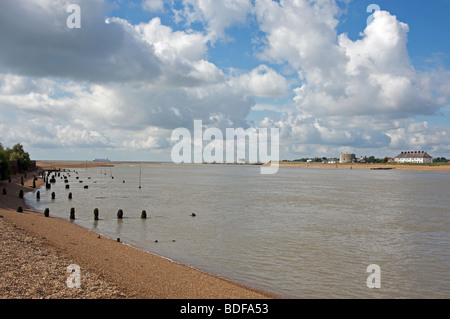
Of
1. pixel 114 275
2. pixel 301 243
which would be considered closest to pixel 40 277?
pixel 114 275

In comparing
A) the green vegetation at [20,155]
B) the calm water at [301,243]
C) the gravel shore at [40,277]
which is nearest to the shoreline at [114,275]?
the gravel shore at [40,277]

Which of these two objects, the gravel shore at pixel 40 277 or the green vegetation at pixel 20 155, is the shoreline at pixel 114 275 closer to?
the gravel shore at pixel 40 277

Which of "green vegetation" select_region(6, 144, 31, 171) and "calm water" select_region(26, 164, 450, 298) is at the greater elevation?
"green vegetation" select_region(6, 144, 31, 171)

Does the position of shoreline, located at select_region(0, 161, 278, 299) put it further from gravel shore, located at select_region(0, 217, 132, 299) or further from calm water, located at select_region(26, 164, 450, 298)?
→ calm water, located at select_region(26, 164, 450, 298)

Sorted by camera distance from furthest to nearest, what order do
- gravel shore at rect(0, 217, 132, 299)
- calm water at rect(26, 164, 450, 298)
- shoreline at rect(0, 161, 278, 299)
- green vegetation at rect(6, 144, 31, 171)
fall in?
1. green vegetation at rect(6, 144, 31, 171)
2. calm water at rect(26, 164, 450, 298)
3. shoreline at rect(0, 161, 278, 299)
4. gravel shore at rect(0, 217, 132, 299)

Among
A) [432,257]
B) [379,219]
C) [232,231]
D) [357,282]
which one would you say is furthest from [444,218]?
[357,282]

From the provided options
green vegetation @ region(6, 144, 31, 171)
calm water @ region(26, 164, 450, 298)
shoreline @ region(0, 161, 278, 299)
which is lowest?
calm water @ region(26, 164, 450, 298)

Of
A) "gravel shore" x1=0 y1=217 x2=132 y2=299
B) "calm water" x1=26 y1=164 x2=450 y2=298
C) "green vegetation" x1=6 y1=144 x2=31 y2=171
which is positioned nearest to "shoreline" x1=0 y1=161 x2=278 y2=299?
"gravel shore" x1=0 y1=217 x2=132 y2=299

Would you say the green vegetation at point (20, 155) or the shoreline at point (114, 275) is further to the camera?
the green vegetation at point (20, 155)
